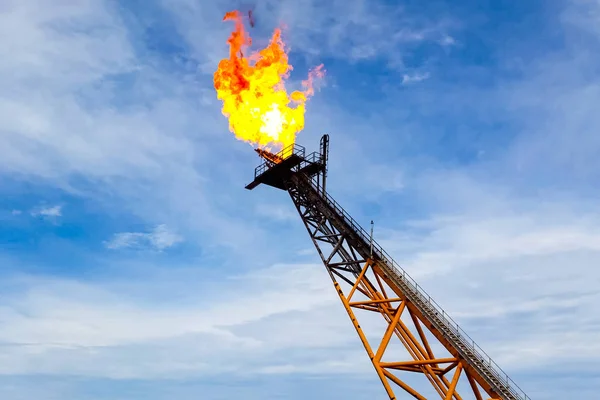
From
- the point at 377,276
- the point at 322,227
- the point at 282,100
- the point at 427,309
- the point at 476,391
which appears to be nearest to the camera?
the point at 476,391

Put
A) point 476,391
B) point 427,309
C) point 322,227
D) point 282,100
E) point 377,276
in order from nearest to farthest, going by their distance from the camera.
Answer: point 476,391
point 427,309
point 377,276
point 322,227
point 282,100

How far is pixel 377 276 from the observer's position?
121 ft

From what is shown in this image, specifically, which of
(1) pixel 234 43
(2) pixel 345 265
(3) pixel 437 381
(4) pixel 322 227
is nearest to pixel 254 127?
(1) pixel 234 43

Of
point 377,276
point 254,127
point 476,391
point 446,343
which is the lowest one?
point 476,391

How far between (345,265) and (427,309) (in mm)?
7019

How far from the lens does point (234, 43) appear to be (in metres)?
42.2

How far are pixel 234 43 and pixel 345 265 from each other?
63.9 ft

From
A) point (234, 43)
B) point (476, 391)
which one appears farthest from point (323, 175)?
point (476, 391)

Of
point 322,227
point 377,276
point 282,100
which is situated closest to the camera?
point 377,276

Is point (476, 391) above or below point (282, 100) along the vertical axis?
below

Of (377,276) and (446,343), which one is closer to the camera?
(446,343)

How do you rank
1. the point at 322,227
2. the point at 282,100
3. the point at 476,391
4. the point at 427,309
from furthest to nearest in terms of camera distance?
the point at 282,100 < the point at 322,227 < the point at 427,309 < the point at 476,391

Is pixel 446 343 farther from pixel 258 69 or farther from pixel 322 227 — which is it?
pixel 258 69

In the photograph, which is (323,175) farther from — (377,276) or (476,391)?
(476,391)
